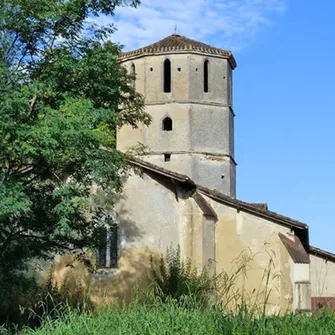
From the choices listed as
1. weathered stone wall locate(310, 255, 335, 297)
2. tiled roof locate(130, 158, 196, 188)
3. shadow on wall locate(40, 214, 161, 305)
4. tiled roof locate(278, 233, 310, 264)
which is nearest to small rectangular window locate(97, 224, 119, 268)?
shadow on wall locate(40, 214, 161, 305)

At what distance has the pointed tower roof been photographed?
50.6 m

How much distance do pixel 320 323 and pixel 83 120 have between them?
5539 mm

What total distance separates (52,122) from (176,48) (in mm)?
39114

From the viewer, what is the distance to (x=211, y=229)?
2092 cm

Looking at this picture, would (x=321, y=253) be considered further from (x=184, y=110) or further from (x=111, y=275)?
(x=184, y=110)

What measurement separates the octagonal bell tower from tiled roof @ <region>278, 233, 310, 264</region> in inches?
1118

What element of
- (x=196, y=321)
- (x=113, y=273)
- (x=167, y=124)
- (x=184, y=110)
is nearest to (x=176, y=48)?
(x=184, y=110)

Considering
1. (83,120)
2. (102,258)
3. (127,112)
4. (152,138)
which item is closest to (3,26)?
(83,120)

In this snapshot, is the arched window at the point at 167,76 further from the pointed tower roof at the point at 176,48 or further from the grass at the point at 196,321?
the grass at the point at 196,321

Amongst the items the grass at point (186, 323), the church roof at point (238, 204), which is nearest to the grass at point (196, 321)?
the grass at point (186, 323)

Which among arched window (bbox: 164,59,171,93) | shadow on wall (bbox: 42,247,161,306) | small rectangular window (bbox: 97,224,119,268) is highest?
arched window (bbox: 164,59,171,93)

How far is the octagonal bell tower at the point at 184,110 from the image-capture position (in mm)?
49812

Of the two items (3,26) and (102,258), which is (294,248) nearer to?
(102,258)

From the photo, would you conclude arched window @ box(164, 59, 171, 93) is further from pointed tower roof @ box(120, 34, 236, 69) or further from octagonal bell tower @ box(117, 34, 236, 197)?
pointed tower roof @ box(120, 34, 236, 69)
